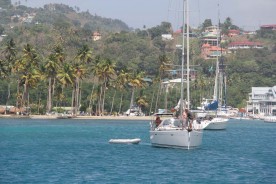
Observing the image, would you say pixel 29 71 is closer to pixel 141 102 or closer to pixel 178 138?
pixel 141 102

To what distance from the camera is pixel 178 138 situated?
235 ft

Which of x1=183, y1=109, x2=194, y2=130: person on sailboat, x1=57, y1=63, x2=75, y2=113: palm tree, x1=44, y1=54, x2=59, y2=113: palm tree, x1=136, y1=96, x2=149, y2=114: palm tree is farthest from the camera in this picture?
x1=136, y1=96, x2=149, y2=114: palm tree

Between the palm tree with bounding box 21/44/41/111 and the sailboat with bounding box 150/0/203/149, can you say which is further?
the palm tree with bounding box 21/44/41/111

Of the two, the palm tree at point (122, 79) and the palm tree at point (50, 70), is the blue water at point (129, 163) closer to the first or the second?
the palm tree at point (50, 70)

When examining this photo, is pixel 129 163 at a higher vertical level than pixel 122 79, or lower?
lower

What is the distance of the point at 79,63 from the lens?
180 metres

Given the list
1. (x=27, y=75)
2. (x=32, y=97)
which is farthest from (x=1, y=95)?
(x=27, y=75)

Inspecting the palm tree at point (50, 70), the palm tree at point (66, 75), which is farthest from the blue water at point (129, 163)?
the palm tree at point (66, 75)

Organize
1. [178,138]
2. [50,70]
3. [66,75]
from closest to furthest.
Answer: [178,138] < [50,70] < [66,75]

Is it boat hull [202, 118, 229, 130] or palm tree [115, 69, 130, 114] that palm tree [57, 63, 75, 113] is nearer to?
palm tree [115, 69, 130, 114]

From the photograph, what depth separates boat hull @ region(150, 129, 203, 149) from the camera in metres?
71.0

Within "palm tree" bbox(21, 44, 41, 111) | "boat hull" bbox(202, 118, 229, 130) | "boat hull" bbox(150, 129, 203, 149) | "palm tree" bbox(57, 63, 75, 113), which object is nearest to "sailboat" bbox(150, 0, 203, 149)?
"boat hull" bbox(150, 129, 203, 149)

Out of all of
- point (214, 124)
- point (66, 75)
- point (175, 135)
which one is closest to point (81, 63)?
point (66, 75)

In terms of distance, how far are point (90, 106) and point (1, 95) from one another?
2299 centimetres
